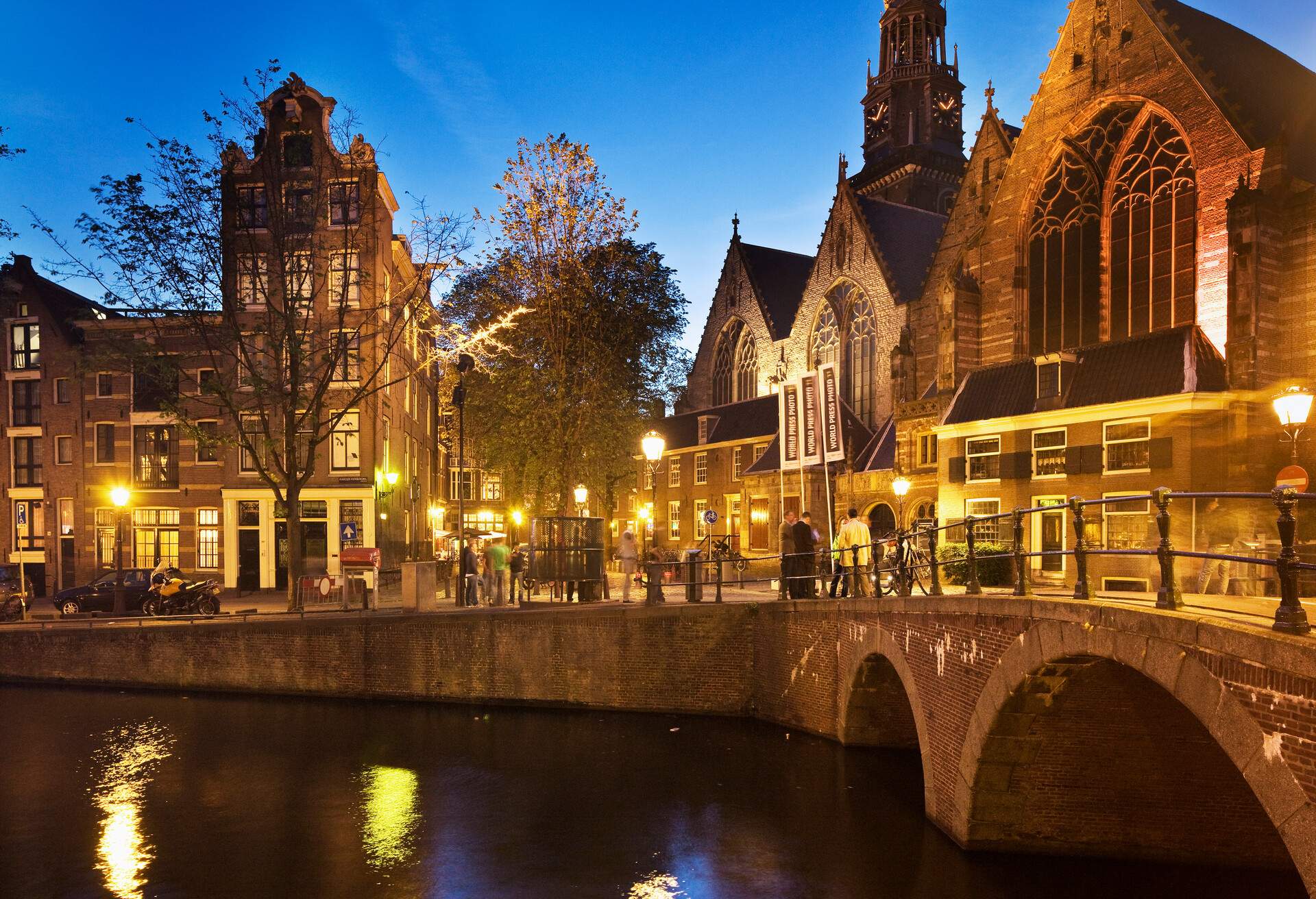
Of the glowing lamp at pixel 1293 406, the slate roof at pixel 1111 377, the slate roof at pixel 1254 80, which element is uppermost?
the slate roof at pixel 1254 80

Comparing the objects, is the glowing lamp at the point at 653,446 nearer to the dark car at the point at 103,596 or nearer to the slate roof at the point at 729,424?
the dark car at the point at 103,596

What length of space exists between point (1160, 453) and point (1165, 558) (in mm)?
18782

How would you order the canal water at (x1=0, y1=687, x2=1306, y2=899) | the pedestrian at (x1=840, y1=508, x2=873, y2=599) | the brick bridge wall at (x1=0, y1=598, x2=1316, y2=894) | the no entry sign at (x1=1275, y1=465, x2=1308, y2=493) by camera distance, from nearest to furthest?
the brick bridge wall at (x1=0, y1=598, x2=1316, y2=894) < the canal water at (x1=0, y1=687, x2=1306, y2=899) < the no entry sign at (x1=1275, y1=465, x2=1308, y2=493) < the pedestrian at (x1=840, y1=508, x2=873, y2=599)

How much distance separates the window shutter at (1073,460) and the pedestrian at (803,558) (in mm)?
10677

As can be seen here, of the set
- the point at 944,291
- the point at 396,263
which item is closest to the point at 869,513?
the point at 944,291

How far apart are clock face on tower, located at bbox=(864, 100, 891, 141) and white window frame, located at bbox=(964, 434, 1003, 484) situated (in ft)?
114

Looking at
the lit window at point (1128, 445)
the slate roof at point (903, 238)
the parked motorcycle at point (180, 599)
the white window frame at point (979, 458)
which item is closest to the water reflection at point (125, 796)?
the parked motorcycle at point (180, 599)

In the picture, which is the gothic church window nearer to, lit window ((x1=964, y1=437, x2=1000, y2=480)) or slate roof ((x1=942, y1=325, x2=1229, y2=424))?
slate roof ((x1=942, y1=325, x2=1229, y2=424))

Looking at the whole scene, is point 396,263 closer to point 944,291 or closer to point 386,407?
point 386,407

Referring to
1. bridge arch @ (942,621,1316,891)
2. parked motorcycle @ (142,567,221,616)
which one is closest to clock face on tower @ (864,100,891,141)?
parked motorcycle @ (142,567,221,616)

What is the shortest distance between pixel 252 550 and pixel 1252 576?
105 feet

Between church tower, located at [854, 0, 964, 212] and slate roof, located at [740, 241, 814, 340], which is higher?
church tower, located at [854, 0, 964, 212]

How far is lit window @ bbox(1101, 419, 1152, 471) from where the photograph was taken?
2466cm

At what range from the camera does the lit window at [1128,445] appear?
2466 cm
